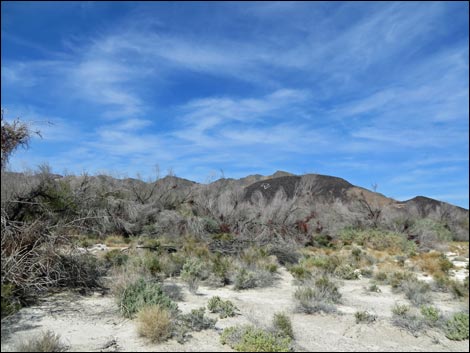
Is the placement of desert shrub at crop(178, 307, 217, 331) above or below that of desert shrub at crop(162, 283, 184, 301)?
below

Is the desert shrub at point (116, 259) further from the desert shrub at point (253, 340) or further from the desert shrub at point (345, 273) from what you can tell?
the desert shrub at point (345, 273)

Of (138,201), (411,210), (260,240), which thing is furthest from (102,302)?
(411,210)

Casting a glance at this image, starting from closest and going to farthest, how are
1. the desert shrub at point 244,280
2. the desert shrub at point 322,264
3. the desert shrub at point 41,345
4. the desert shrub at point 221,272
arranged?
the desert shrub at point 41,345 → the desert shrub at point 244,280 → the desert shrub at point 221,272 → the desert shrub at point 322,264

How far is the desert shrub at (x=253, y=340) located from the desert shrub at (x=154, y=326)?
925mm

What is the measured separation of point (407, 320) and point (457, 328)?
0.89 m

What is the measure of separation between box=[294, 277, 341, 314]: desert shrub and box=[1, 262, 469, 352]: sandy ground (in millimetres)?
219

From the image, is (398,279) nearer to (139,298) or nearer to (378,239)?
(139,298)

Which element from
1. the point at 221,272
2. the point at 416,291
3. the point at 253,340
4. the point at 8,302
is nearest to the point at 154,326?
the point at 253,340

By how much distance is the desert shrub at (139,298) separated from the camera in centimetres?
781

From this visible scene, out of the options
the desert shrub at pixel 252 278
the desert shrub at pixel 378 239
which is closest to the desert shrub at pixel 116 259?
the desert shrub at pixel 252 278

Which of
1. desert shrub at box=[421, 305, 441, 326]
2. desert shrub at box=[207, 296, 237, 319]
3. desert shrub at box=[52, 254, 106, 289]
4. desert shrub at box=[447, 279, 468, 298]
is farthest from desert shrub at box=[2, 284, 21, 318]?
desert shrub at box=[447, 279, 468, 298]

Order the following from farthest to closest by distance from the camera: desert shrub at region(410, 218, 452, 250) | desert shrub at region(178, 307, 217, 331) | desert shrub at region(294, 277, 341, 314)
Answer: desert shrub at region(410, 218, 452, 250)
desert shrub at region(294, 277, 341, 314)
desert shrub at region(178, 307, 217, 331)

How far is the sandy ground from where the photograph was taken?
6.43 metres

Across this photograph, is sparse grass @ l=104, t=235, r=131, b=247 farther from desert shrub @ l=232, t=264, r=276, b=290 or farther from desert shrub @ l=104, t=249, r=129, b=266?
desert shrub @ l=232, t=264, r=276, b=290
